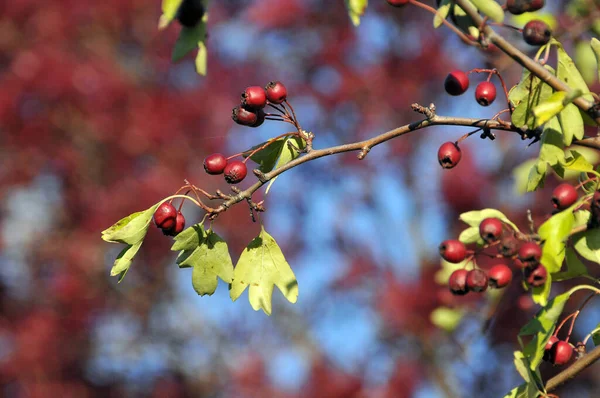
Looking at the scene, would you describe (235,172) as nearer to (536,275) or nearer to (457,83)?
(457,83)

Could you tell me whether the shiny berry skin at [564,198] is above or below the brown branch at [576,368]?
above

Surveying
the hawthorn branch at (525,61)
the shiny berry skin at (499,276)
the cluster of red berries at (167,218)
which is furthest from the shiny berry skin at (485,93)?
the cluster of red berries at (167,218)

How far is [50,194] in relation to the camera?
18.4 ft

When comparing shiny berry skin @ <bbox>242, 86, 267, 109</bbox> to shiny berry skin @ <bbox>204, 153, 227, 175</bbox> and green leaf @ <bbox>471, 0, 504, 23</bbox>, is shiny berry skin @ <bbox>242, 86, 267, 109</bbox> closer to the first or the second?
shiny berry skin @ <bbox>204, 153, 227, 175</bbox>

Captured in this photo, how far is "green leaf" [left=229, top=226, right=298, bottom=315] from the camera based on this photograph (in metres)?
1.12

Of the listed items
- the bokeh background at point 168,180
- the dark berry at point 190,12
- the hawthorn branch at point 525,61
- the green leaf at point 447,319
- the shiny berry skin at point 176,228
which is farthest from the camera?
the bokeh background at point 168,180

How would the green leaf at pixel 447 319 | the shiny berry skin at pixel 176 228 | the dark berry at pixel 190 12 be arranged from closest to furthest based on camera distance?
1. the dark berry at pixel 190 12
2. the shiny berry skin at pixel 176 228
3. the green leaf at pixel 447 319

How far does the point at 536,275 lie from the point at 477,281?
123 millimetres

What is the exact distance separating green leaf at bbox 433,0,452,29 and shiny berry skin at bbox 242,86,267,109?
0.29 meters

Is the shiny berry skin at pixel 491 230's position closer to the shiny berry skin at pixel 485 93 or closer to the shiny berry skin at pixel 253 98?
the shiny berry skin at pixel 485 93

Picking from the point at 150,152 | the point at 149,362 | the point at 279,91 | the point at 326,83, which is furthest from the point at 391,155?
the point at 279,91

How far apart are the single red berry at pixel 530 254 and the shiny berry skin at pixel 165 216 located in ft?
1.68

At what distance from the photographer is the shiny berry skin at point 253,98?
1097 millimetres

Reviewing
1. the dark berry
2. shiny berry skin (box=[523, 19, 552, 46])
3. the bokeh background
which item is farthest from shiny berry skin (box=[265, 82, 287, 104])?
the bokeh background
